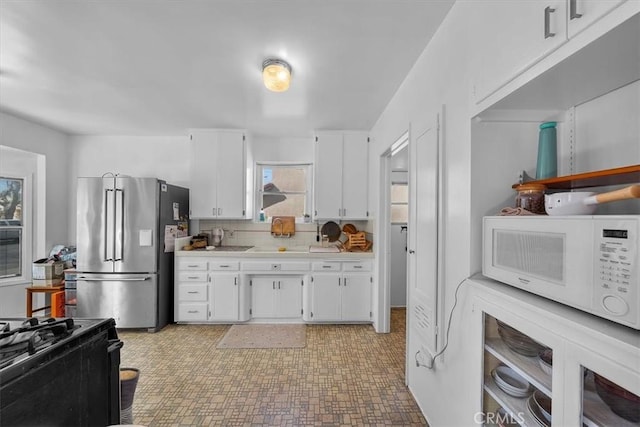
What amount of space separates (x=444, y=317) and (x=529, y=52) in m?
1.28

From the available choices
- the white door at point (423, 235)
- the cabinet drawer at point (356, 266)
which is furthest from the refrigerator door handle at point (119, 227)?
the white door at point (423, 235)

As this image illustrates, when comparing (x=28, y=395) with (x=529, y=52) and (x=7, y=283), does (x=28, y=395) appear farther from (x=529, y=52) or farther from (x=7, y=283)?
(x=7, y=283)

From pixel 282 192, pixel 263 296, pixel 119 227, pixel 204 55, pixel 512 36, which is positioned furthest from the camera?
pixel 282 192

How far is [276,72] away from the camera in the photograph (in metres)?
2.03

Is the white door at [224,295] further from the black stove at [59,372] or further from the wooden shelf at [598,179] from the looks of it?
the wooden shelf at [598,179]

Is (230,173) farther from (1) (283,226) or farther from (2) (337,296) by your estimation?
(2) (337,296)

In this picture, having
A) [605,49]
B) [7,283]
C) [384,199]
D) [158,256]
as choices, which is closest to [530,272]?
[605,49]

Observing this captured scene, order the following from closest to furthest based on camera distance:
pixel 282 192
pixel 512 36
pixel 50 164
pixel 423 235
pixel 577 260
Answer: pixel 577 260, pixel 512 36, pixel 423 235, pixel 50 164, pixel 282 192

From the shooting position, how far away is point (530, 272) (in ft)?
3.14

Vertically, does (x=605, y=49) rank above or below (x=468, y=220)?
above

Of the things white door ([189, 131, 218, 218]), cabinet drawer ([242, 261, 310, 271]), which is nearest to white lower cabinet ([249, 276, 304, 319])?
cabinet drawer ([242, 261, 310, 271])

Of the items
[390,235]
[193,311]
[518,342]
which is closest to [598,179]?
[518,342]

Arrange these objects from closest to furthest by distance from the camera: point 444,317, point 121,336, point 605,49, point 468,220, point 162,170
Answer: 1. point 605,49
2. point 468,220
3. point 444,317
4. point 121,336
5. point 162,170

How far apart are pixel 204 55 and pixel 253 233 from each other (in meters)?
2.47
